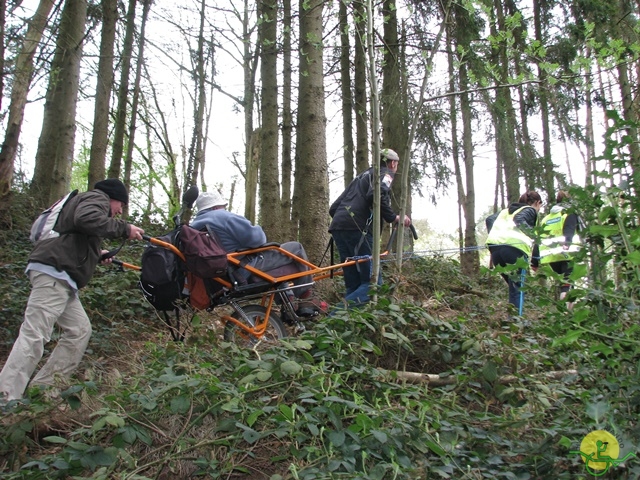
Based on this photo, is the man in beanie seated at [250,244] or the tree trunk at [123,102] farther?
the tree trunk at [123,102]

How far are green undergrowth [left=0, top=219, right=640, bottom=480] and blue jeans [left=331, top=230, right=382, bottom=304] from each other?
1.47 metres

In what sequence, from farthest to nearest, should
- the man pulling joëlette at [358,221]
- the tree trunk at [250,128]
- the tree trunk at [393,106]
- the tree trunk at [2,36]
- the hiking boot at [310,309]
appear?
the tree trunk at [250,128] < the tree trunk at [393,106] < the tree trunk at [2,36] < the man pulling joëlette at [358,221] < the hiking boot at [310,309]

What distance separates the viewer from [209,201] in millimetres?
5906

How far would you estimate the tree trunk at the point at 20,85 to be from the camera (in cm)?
823

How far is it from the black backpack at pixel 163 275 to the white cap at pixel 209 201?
0.75m

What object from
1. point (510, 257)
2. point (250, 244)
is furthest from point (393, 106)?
point (250, 244)

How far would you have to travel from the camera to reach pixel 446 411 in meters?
3.25

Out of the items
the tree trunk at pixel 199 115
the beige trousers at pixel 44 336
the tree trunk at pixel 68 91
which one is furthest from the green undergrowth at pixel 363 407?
the tree trunk at pixel 199 115

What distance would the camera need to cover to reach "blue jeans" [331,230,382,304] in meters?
5.97

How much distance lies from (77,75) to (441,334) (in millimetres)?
7846

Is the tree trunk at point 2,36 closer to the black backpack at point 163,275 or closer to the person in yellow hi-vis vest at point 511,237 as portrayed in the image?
the black backpack at point 163,275

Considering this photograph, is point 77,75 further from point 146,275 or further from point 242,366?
point 242,366

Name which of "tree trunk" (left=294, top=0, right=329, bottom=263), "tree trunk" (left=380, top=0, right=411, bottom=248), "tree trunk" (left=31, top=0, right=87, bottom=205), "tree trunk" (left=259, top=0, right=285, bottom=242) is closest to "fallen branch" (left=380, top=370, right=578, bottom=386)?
"tree trunk" (left=294, top=0, right=329, bottom=263)

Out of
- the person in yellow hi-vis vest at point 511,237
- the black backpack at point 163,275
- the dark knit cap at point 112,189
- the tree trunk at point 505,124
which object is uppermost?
the tree trunk at point 505,124
